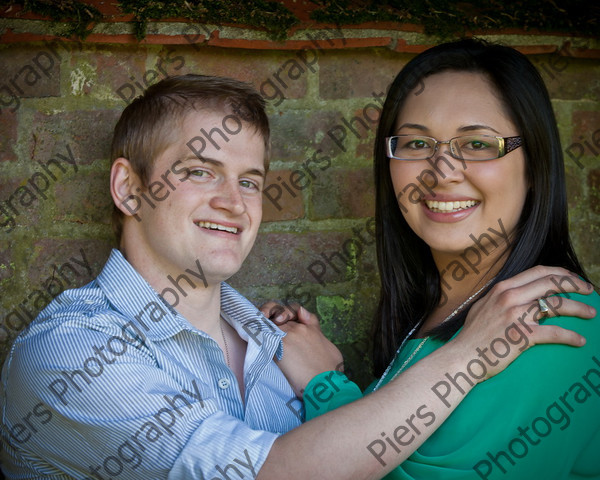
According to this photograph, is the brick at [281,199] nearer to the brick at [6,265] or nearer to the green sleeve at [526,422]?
the brick at [6,265]

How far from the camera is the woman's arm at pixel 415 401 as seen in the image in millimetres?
1312

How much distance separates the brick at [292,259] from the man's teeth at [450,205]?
539mm

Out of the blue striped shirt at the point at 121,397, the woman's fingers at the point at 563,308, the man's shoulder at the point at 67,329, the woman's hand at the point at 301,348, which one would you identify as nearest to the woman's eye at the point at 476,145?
the woman's fingers at the point at 563,308

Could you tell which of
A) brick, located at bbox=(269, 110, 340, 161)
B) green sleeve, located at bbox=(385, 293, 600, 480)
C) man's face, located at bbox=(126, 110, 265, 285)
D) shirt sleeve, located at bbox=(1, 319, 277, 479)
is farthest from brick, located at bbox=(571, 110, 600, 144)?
shirt sleeve, located at bbox=(1, 319, 277, 479)

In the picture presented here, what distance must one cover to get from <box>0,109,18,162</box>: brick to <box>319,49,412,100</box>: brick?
0.99m

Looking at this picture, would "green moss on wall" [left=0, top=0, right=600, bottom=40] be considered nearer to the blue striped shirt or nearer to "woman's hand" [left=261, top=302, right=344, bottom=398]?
the blue striped shirt

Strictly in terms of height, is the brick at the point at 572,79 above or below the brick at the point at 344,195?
above

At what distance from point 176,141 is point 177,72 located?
420mm

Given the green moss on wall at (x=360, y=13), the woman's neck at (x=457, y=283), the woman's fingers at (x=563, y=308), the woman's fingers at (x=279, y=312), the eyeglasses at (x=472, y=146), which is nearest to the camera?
the woman's fingers at (x=563, y=308)

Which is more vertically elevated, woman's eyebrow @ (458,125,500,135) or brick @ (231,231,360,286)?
woman's eyebrow @ (458,125,500,135)

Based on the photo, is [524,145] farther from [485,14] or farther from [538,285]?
[485,14]

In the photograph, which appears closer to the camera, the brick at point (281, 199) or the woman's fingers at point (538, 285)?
the woman's fingers at point (538, 285)

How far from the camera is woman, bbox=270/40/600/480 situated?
1.36 meters

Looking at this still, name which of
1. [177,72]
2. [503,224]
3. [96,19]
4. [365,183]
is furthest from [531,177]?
[96,19]
